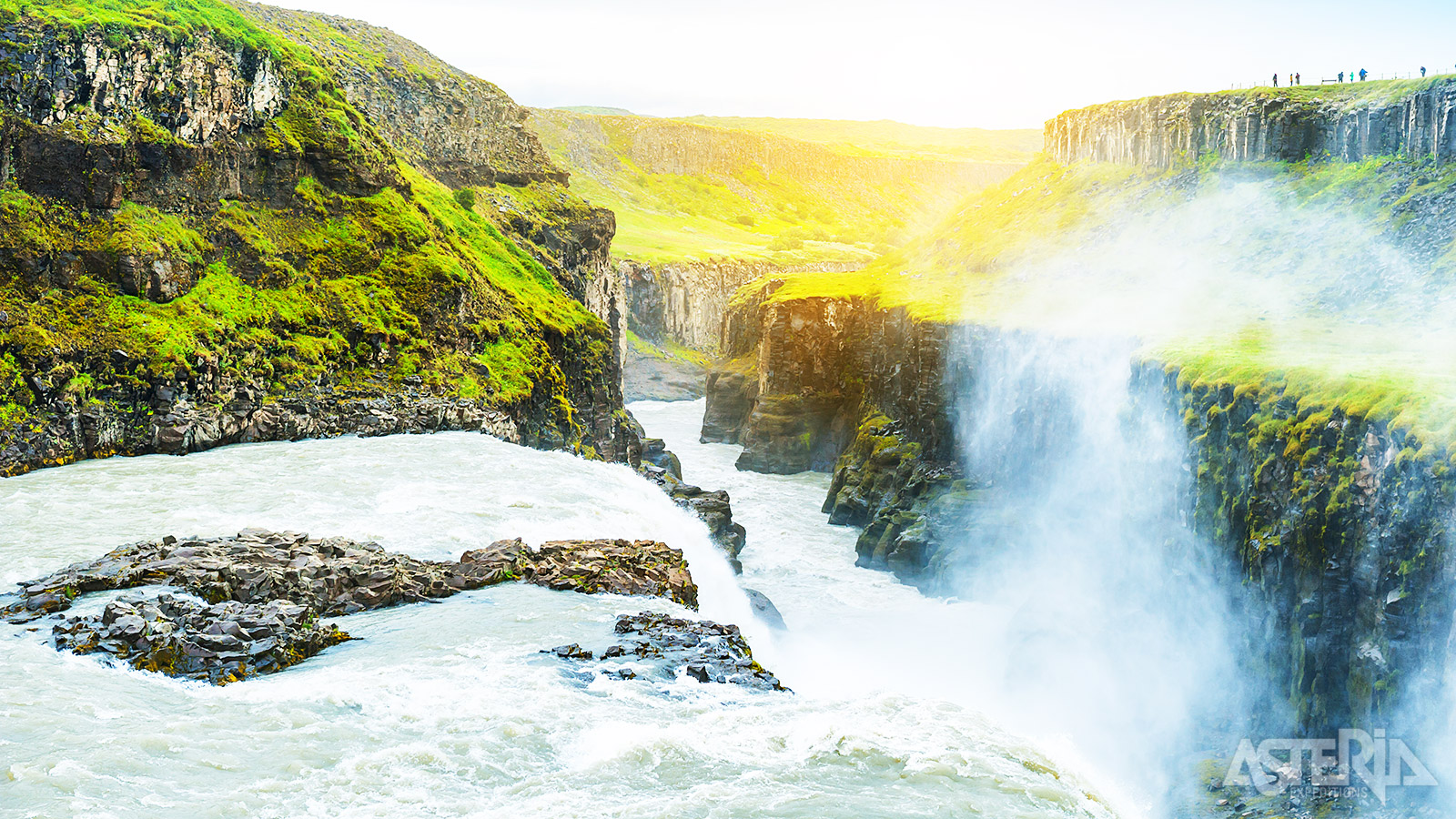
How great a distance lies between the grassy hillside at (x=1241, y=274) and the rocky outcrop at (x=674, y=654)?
808 inches

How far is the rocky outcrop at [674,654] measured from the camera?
2131cm

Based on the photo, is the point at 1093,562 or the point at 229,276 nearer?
the point at 229,276

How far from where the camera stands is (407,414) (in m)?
48.5

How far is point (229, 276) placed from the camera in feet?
159

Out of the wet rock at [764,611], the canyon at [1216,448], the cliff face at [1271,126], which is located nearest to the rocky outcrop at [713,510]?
the canyon at [1216,448]

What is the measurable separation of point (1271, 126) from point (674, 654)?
6450cm

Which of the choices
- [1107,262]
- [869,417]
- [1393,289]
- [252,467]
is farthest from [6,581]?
[1107,262]

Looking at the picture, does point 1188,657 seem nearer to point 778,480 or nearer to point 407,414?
point 407,414

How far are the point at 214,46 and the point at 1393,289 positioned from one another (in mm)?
59589

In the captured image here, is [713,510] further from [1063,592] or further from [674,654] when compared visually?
[674,654]

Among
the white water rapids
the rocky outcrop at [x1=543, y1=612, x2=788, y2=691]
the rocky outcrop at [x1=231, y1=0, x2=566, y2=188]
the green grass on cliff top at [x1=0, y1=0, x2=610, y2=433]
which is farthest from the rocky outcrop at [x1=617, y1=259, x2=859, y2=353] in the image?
the rocky outcrop at [x1=543, y1=612, x2=788, y2=691]

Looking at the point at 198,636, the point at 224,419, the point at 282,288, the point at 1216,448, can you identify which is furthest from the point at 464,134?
the point at 198,636

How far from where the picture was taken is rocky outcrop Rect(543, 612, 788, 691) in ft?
69.9

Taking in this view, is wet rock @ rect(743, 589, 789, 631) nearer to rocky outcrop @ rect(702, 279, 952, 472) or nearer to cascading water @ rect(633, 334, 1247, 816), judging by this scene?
cascading water @ rect(633, 334, 1247, 816)
